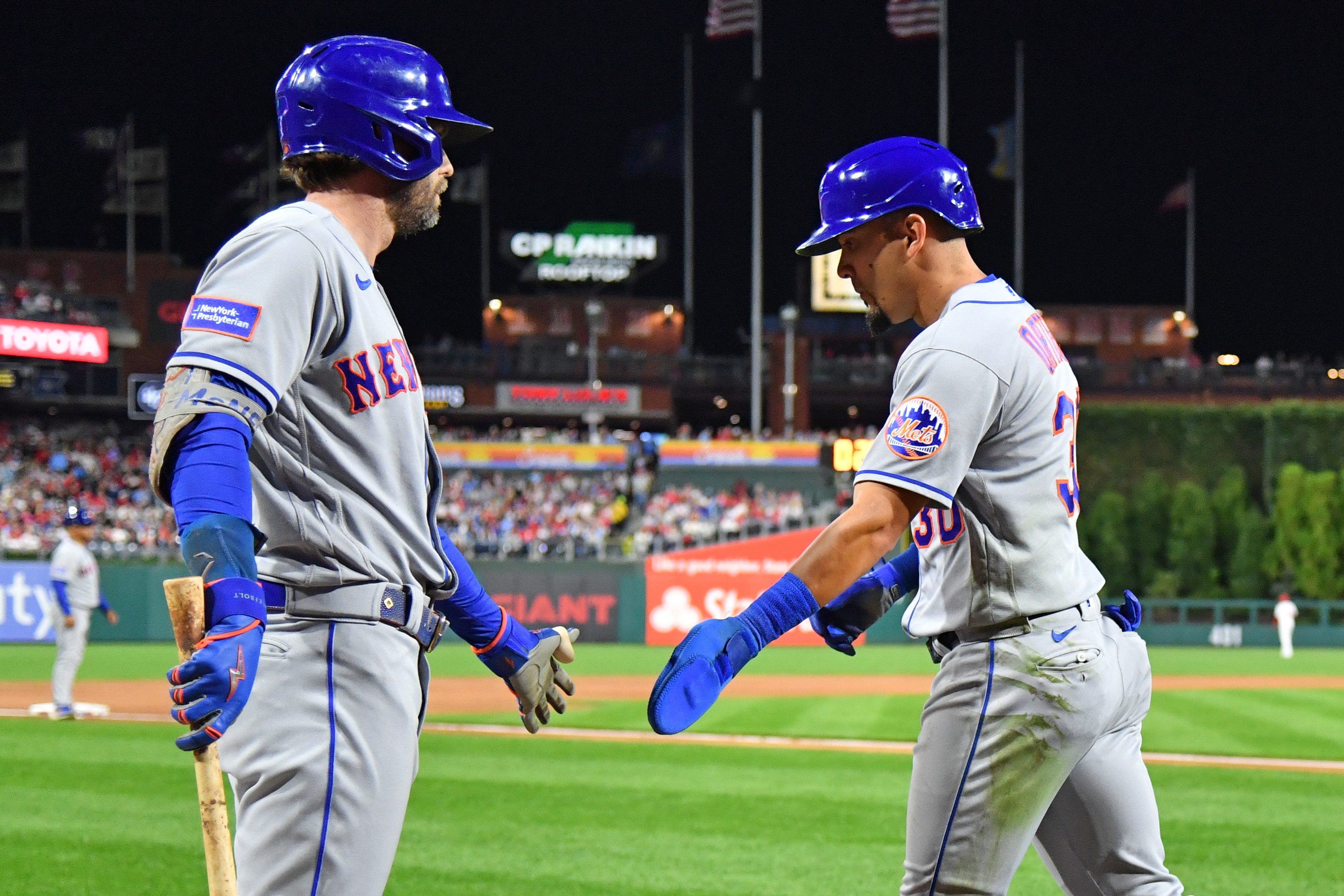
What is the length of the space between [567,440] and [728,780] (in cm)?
3530

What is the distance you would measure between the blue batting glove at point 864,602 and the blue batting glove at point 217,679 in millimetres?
1716

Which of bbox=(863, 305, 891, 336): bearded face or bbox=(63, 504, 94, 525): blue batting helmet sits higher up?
bbox=(863, 305, 891, 336): bearded face

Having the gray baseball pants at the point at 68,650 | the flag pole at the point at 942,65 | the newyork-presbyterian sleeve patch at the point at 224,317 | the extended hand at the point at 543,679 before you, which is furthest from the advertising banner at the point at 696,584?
the newyork-presbyterian sleeve patch at the point at 224,317

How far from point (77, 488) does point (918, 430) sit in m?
37.4

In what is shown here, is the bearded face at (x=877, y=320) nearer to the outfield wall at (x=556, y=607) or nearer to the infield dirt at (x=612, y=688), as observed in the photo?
the infield dirt at (x=612, y=688)

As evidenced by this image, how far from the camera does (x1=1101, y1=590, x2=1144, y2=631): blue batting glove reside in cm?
312

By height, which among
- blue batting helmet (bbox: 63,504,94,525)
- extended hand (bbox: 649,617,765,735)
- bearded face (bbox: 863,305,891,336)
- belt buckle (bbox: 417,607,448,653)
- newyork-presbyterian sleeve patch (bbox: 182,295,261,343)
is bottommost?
blue batting helmet (bbox: 63,504,94,525)

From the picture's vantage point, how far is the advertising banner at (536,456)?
37188 millimetres

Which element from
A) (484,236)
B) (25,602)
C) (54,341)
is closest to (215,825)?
(25,602)

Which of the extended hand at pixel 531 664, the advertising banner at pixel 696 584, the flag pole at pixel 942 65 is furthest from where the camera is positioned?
the flag pole at pixel 942 65

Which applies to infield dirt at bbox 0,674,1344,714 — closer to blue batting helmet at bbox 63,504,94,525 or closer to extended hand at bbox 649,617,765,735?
blue batting helmet at bbox 63,504,94,525

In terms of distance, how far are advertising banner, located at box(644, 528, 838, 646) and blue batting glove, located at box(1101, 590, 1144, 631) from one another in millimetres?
22252

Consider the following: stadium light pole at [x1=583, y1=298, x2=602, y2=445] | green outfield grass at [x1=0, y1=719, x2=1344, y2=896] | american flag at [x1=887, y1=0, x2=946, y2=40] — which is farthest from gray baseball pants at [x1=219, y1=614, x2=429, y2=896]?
stadium light pole at [x1=583, y1=298, x2=602, y2=445]

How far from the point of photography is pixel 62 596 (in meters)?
11.7
